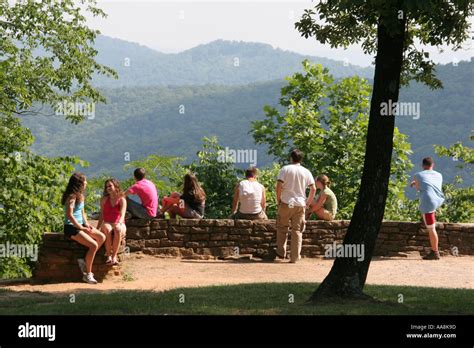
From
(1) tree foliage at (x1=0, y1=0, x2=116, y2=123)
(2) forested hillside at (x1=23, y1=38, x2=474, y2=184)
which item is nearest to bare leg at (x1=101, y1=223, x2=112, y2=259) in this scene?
(1) tree foliage at (x1=0, y1=0, x2=116, y2=123)

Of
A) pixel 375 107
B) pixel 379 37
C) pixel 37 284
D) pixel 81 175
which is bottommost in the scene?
pixel 37 284

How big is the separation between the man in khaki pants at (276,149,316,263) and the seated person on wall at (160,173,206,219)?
1.68 m

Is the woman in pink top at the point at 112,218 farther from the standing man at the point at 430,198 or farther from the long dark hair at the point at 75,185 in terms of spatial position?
the standing man at the point at 430,198

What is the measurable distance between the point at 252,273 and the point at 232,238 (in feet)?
5.76

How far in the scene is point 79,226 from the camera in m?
12.2

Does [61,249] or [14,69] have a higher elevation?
[14,69]

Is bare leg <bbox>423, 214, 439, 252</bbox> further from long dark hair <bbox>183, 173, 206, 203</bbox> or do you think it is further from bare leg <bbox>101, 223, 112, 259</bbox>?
A: bare leg <bbox>101, 223, 112, 259</bbox>

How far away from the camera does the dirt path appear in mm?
12508

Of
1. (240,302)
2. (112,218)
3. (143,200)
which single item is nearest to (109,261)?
(112,218)

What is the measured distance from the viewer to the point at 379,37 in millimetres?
10516
